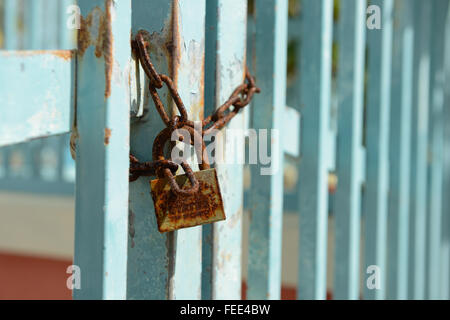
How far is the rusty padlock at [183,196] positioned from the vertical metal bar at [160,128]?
0.04 metres

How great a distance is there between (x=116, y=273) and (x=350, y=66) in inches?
35.4

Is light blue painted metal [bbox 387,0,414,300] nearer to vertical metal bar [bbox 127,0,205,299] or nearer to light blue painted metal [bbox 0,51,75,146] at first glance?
vertical metal bar [bbox 127,0,205,299]

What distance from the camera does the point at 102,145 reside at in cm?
49

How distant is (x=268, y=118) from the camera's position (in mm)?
835

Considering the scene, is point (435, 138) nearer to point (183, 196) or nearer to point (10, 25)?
point (183, 196)

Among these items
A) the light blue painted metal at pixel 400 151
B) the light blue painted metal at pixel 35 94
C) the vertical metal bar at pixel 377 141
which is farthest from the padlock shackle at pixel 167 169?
the light blue painted metal at pixel 400 151

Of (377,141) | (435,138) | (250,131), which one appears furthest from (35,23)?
(250,131)

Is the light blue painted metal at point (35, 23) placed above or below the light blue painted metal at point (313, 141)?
above

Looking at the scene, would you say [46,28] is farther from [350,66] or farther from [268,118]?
[268,118]

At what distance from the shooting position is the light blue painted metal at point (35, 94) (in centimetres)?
43

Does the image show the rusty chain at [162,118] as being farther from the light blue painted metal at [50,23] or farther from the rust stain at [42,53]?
the light blue painted metal at [50,23]

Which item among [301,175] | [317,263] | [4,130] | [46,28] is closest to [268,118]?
[301,175]

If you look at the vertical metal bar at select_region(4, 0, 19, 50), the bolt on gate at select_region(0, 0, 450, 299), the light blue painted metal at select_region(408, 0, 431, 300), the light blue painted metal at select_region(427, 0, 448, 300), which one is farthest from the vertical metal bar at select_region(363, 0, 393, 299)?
the vertical metal bar at select_region(4, 0, 19, 50)

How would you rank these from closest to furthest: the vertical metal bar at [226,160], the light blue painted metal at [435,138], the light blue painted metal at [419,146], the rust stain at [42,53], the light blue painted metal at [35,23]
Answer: the rust stain at [42,53]
the vertical metal bar at [226,160]
the light blue painted metal at [419,146]
the light blue painted metal at [435,138]
the light blue painted metal at [35,23]
